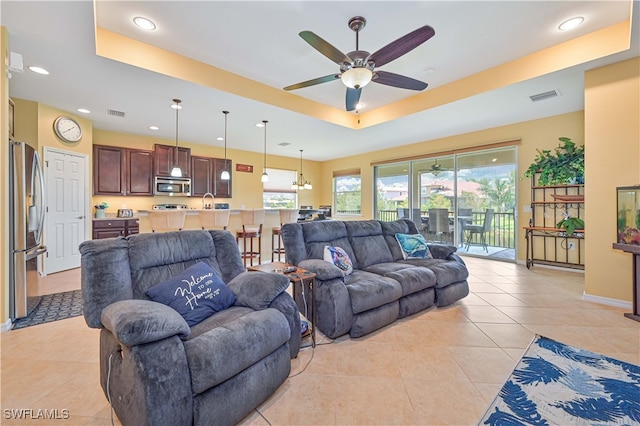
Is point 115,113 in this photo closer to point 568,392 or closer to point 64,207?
point 64,207

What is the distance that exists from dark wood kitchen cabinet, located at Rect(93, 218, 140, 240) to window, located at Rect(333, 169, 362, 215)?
551 centimetres

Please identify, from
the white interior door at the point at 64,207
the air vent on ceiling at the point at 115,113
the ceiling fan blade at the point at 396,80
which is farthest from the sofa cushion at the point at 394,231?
the white interior door at the point at 64,207

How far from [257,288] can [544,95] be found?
4.57 meters

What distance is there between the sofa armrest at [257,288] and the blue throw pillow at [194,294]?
0.07 meters

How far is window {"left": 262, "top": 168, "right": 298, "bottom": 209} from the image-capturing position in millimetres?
8141

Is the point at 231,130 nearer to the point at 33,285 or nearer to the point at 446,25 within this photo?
the point at 33,285

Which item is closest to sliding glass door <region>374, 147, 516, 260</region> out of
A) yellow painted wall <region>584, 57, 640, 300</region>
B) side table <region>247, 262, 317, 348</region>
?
yellow painted wall <region>584, 57, 640, 300</region>

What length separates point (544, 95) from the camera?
12.6 feet

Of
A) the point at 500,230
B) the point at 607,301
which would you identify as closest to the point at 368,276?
the point at 607,301

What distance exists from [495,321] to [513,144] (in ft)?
12.8

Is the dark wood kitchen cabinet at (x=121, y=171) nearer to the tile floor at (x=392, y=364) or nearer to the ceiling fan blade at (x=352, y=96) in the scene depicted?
Answer: the tile floor at (x=392, y=364)

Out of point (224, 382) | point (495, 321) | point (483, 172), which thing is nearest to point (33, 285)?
point (224, 382)

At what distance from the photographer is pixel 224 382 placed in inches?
54.5

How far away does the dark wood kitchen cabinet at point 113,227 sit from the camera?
5.07 metres
